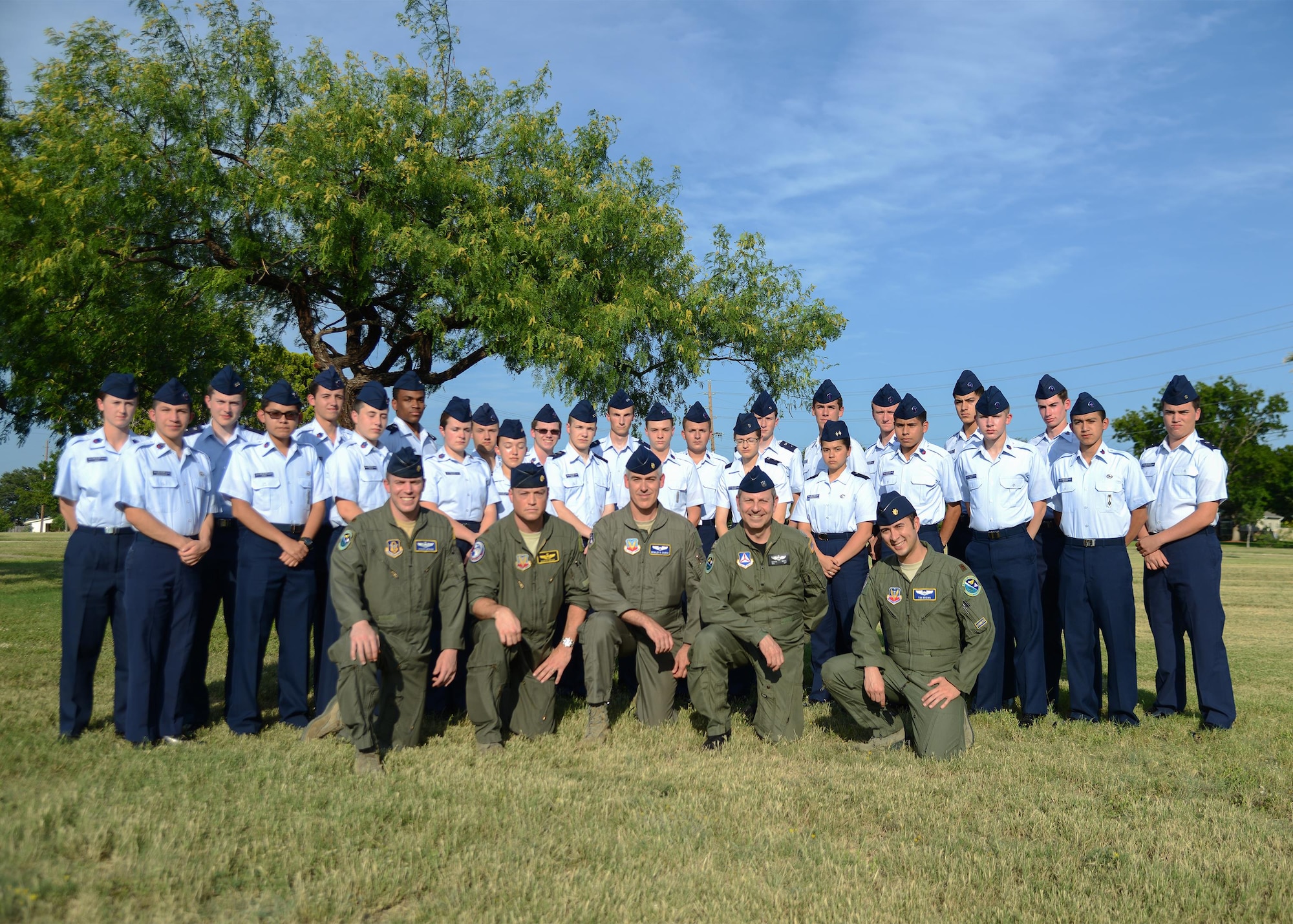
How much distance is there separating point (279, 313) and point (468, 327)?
437 cm

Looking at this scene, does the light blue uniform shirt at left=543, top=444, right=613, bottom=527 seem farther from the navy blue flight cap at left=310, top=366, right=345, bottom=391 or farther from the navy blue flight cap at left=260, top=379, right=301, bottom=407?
the navy blue flight cap at left=260, top=379, right=301, bottom=407

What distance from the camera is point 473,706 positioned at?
596cm

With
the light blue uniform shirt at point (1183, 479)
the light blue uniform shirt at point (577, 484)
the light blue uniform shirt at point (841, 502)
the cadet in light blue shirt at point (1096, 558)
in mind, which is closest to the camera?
the light blue uniform shirt at point (1183, 479)

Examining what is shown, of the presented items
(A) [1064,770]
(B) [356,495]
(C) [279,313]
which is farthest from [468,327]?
(A) [1064,770]

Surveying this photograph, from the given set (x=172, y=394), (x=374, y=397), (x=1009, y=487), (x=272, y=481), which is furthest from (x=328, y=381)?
(x=1009, y=487)

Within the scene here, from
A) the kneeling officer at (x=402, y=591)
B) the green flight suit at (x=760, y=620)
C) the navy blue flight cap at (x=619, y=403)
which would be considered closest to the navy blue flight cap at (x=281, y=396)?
the kneeling officer at (x=402, y=591)

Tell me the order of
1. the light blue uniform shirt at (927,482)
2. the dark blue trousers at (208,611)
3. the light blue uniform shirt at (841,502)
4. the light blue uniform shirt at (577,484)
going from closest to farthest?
1. the dark blue trousers at (208,611)
2. the light blue uniform shirt at (841,502)
3. the light blue uniform shirt at (927,482)
4. the light blue uniform shirt at (577,484)

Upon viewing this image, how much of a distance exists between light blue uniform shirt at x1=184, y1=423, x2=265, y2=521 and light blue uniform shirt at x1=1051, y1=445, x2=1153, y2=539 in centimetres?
599

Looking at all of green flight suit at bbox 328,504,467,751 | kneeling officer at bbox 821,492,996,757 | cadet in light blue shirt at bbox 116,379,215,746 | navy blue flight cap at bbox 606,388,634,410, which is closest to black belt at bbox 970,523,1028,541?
kneeling officer at bbox 821,492,996,757

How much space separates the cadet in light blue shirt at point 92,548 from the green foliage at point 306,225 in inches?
385

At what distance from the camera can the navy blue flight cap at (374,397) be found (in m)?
6.88

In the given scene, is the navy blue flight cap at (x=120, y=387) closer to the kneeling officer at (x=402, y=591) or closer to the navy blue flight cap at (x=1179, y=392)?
the kneeling officer at (x=402, y=591)

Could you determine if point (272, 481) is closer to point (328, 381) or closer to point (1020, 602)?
point (328, 381)

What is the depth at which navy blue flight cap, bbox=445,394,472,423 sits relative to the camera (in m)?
7.28
